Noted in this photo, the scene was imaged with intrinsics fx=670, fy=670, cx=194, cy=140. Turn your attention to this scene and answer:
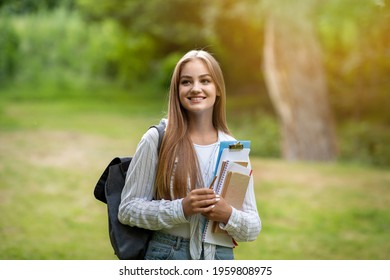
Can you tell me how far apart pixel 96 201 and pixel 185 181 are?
524 cm

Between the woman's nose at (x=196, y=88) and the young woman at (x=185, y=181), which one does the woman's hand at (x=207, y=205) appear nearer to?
the young woman at (x=185, y=181)

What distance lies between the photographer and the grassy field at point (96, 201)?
5.88 m

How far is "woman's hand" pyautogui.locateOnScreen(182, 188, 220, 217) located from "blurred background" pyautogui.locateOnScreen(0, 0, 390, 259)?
3.76 meters

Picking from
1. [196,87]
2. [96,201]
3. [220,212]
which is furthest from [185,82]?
[96,201]

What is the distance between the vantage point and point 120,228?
6.22 feet

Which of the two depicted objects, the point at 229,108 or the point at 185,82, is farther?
the point at 229,108

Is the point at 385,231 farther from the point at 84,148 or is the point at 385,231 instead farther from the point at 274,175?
the point at 84,148

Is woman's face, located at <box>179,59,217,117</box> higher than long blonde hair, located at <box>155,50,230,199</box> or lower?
higher

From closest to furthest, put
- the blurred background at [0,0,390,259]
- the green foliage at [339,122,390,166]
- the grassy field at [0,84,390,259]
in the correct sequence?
1. the grassy field at [0,84,390,259]
2. the blurred background at [0,0,390,259]
3. the green foliage at [339,122,390,166]

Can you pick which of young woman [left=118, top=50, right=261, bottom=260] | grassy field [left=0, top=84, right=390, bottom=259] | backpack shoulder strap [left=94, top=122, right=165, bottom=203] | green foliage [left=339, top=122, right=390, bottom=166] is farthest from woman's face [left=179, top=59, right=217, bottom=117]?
green foliage [left=339, top=122, right=390, bottom=166]

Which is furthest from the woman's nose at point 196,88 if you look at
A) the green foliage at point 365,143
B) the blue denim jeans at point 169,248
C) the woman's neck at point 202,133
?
the green foliage at point 365,143

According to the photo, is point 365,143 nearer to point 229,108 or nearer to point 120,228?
point 229,108

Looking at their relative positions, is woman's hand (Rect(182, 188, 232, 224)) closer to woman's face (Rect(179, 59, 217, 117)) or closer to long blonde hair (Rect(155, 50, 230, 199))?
long blonde hair (Rect(155, 50, 230, 199))

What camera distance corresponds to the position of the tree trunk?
926cm
